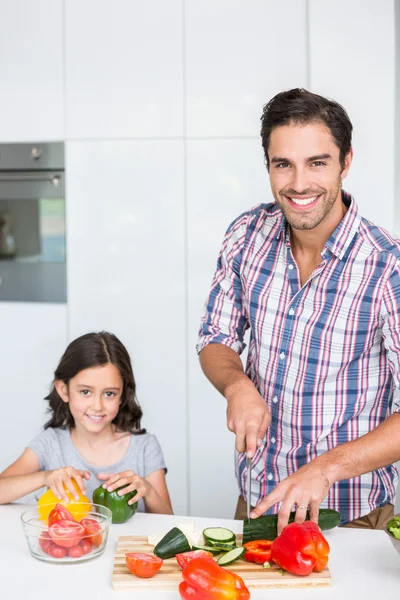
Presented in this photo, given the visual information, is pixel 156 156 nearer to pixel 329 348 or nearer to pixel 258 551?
pixel 329 348

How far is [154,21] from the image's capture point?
134 inches

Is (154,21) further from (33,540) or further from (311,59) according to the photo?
(33,540)

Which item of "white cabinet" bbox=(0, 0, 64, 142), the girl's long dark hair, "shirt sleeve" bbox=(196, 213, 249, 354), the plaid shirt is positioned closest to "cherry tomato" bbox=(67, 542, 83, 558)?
the plaid shirt

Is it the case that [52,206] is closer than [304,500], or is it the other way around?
[304,500]

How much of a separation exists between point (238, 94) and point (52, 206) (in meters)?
0.93

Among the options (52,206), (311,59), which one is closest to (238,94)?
(311,59)

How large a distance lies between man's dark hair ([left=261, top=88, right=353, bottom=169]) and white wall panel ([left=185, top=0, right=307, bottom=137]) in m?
1.51

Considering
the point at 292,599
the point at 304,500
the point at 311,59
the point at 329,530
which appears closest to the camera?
the point at 292,599

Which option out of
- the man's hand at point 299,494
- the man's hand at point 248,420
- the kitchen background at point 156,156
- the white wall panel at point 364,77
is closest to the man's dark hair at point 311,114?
the man's hand at point 248,420

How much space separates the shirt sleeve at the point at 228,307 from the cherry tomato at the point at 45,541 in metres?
0.72

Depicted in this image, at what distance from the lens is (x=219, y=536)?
63.1 inches

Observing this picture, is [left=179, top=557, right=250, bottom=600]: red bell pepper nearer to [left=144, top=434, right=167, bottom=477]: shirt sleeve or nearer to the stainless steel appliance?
[left=144, top=434, right=167, bottom=477]: shirt sleeve

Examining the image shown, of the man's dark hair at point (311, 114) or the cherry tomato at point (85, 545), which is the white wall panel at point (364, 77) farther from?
the cherry tomato at point (85, 545)

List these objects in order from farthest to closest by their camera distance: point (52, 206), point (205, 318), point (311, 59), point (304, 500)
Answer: point (52, 206) → point (311, 59) → point (205, 318) → point (304, 500)
